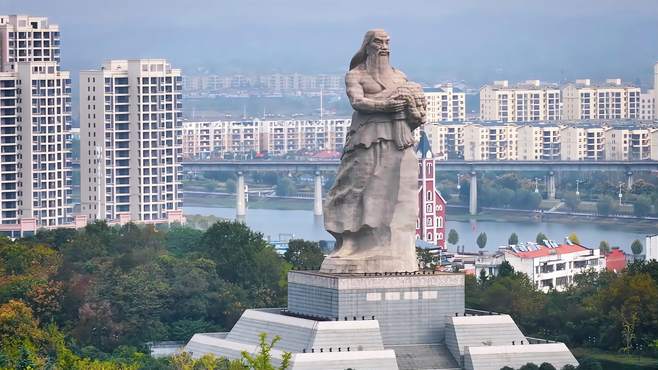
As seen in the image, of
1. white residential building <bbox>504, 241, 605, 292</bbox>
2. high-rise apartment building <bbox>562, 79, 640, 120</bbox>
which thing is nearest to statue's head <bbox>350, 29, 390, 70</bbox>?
white residential building <bbox>504, 241, 605, 292</bbox>

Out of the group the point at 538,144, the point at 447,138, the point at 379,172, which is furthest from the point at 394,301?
the point at 447,138

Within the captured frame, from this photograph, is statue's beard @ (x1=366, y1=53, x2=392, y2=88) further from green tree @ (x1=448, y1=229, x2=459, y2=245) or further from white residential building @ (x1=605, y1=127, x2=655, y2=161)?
white residential building @ (x1=605, y1=127, x2=655, y2=161)

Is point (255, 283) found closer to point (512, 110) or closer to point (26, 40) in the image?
point (26, 40)

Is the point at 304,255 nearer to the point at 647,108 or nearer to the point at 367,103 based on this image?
the point at 367,103

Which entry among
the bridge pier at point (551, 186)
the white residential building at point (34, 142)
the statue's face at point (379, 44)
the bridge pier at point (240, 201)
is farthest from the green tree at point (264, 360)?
the bridge pier at point (551, 186)

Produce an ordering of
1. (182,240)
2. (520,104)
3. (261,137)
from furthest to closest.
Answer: (520,104), (261,137), (182,240)

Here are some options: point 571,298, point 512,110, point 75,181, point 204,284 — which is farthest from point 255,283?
point 512,110

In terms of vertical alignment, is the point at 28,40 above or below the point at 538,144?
above
